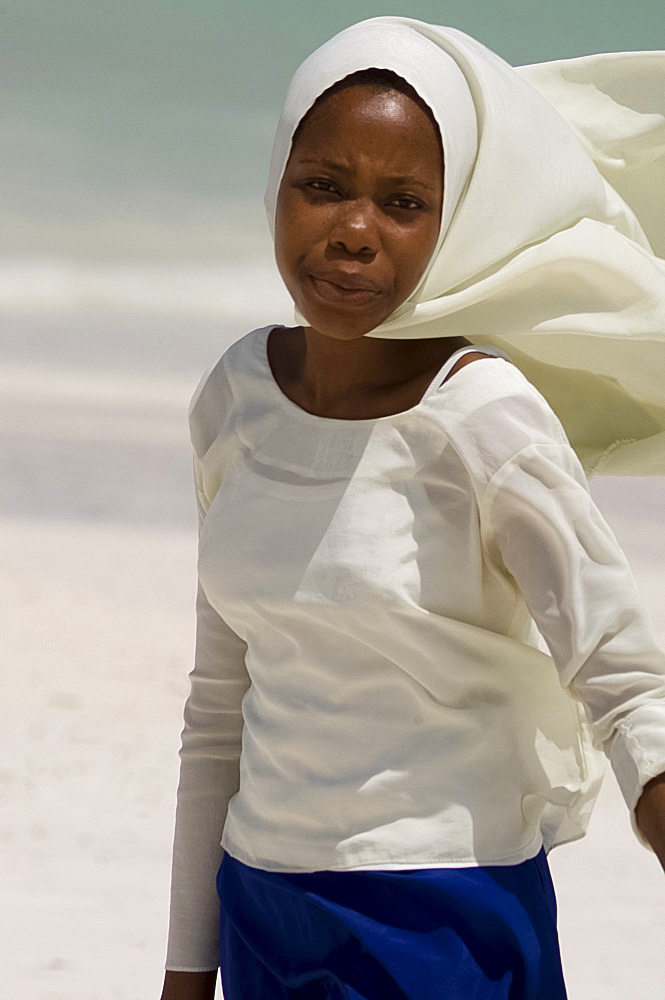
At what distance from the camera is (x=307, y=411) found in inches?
37.5

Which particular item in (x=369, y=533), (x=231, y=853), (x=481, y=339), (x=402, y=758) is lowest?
(x=231, y=853)

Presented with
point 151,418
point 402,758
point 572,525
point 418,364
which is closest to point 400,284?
point 418,364

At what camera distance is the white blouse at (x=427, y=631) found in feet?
2.71

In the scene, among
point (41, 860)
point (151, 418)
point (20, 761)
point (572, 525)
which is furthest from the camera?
point (151, 418)

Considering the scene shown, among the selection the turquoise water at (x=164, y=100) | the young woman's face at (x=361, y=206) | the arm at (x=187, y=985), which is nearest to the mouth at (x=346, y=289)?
the young woman's face at (x=361, y=206)

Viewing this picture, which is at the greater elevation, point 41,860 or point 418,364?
point 418,364

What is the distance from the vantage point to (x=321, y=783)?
90cm

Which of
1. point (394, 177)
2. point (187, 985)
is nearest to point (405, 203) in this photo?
point (394, 177)

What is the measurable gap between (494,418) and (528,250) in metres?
0.12

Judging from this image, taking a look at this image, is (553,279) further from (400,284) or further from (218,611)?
(218,611)

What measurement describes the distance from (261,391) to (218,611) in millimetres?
151

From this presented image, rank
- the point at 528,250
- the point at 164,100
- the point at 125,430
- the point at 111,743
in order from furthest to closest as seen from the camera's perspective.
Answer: the point at 164,100, the point at 125,430, the point at 111,743, the point at 528,250

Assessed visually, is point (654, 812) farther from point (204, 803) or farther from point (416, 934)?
point (204, 803)

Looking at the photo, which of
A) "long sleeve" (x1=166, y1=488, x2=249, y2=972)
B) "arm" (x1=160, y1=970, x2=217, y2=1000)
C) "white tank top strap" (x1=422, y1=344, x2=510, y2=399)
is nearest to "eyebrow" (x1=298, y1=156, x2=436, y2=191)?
"white tank top strap" (x1=422, y1=344, x2=510, y2=399)
